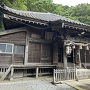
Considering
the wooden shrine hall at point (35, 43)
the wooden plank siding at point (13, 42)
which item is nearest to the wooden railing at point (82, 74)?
the wooden shrine hall at point (35, 43)

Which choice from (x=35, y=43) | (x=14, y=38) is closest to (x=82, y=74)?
(x=35, y=43)

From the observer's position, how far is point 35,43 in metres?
11.2

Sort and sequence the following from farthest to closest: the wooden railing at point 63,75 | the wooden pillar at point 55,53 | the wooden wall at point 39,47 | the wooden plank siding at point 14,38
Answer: the wooden pillar at point 55,53, the wooden wall at point 39,47, the wooden plank siding at point 14,38, the wooden railing at point 63,75

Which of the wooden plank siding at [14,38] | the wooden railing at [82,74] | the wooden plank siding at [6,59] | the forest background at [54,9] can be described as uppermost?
the forest background at [54,9]

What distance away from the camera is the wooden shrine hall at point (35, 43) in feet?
32.3

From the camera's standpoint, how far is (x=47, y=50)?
459 inches

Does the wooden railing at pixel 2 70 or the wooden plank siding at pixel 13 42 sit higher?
the wooden plank siding at pixel 13 42

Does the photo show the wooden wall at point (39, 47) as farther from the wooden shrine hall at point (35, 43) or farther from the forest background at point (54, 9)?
the forest background at point (54, 9)

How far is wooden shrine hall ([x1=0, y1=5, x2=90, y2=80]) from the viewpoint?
32.3ft

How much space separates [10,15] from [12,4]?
1187cm

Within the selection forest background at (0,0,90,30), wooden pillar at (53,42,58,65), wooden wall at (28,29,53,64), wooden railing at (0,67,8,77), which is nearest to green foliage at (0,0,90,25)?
forest background at (0,0,90,30)

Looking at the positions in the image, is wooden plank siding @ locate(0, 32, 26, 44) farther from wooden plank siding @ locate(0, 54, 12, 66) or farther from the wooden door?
wooden plank siding @ locate(0, 54, 12, 66)

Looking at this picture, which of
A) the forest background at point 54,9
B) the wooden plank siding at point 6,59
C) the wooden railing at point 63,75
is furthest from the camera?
the forest background at point 54,9

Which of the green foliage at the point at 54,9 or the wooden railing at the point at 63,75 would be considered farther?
the green foliage at the point at 54,9
